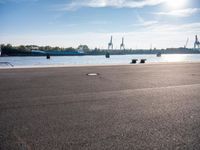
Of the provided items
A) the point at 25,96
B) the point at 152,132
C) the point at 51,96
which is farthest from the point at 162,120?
the point at 25,96

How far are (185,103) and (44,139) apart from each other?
4.81 meters

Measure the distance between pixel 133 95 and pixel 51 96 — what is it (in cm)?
290

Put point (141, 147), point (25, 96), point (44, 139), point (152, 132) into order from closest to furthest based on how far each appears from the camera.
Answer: point (141, 147) → point (44, 139) → point (152, 132) → point (25, 96)

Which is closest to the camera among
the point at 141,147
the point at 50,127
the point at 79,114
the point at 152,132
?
the point at 141,147

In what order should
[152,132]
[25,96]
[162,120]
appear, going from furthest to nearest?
1. [25,96]
2. [162,120]
3. [152,132]

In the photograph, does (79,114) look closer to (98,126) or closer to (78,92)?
(98,126)

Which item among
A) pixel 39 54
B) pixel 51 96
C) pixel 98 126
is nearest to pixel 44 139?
pixel 98 126

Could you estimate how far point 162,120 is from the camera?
19.1 ft

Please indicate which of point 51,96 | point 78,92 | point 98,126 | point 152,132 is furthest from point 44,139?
point 78,92

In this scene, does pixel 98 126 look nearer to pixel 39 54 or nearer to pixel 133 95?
pixel 133 95

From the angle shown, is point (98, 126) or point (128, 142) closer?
point (128, 142)

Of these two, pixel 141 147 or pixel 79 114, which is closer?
pixel 141 147

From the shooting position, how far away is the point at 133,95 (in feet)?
30.1

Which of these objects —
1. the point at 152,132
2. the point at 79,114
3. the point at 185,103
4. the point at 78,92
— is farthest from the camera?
the point at 78,92
